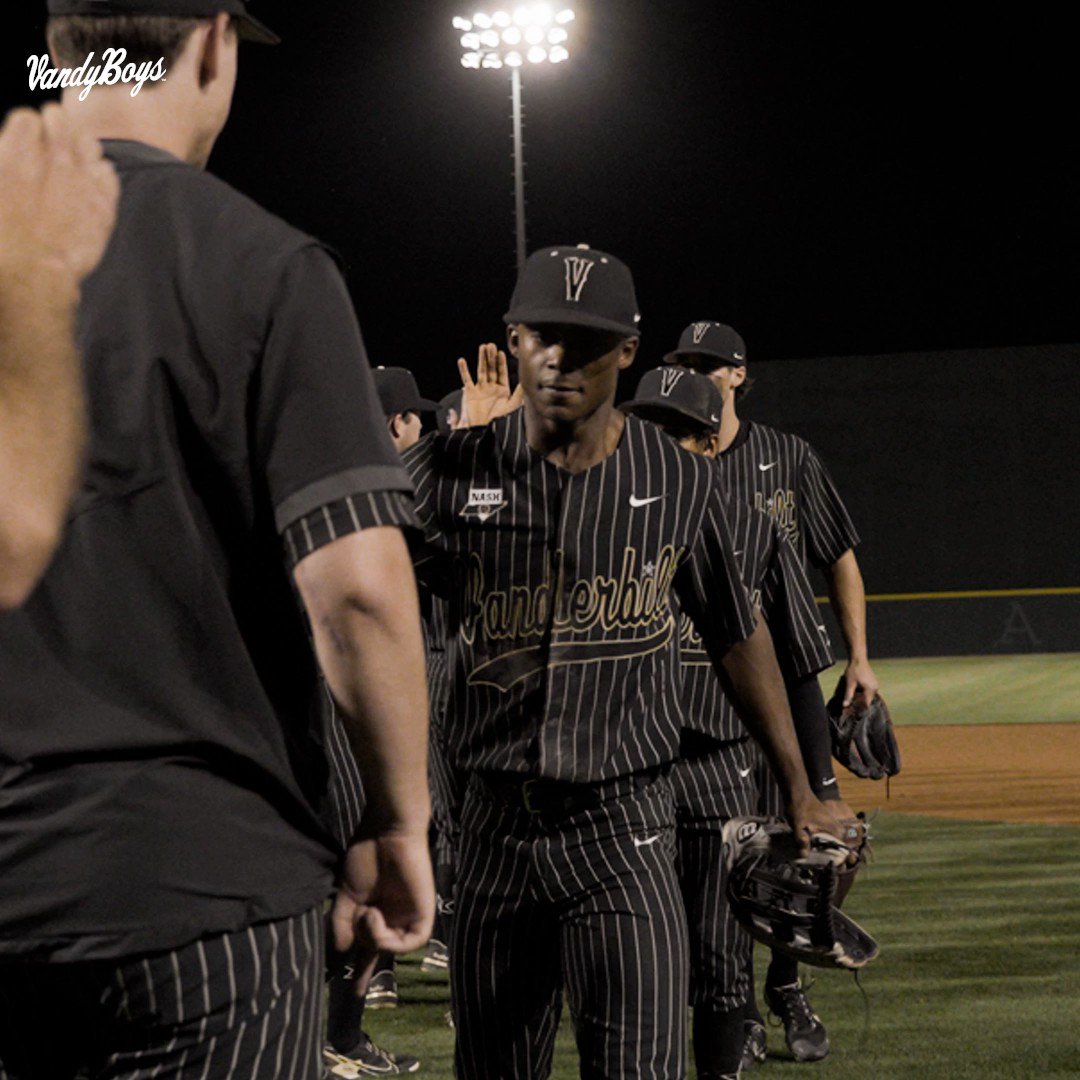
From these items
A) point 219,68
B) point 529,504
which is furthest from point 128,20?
point 529,504

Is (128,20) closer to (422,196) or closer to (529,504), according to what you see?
(529,504)

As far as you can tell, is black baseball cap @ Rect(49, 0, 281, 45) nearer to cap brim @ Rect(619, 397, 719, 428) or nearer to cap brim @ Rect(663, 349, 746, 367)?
cap brim @ Rect(619, 397, 719, 428)

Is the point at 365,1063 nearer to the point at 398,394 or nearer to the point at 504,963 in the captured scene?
the point at 504,963

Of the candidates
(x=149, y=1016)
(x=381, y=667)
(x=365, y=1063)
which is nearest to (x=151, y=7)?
(x=381, y=667)

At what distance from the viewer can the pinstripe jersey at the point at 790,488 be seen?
5516mm

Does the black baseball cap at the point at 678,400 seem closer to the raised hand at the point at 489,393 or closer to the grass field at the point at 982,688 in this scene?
the raised hand at the point at 489,393

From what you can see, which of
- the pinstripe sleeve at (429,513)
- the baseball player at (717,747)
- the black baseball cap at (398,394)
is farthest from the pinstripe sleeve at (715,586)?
the black baseball cap at (398,394)

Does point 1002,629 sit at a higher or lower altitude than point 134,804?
lower

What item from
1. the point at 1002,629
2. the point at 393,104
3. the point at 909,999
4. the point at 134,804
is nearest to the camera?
the point at 134,804

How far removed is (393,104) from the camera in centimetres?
3444

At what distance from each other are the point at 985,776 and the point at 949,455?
1313 cm

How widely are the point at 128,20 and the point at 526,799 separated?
185 cm

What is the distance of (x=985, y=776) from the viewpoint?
13.4 m

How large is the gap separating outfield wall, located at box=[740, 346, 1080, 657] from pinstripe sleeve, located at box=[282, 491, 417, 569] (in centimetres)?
2361
